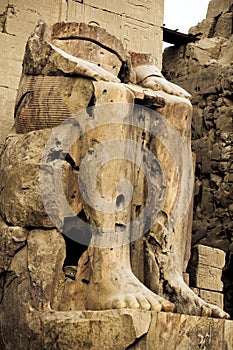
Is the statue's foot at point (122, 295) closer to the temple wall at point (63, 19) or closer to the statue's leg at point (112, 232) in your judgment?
the statue's leg at point (112, 232)

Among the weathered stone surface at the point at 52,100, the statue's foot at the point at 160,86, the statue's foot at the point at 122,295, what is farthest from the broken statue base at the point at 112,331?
the statue's foot at the point at 160,86

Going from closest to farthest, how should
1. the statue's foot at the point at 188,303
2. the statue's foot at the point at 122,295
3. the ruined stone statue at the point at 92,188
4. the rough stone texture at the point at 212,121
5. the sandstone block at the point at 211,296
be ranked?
the statue's foot at the point at 122,295
the ruined stone statue at the point at 92,188
the statue's foot at the point at 188,303
the sandstone block at the point at 211,296
the rough stone texture at the point at 212,121

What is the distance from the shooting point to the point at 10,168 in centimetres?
469

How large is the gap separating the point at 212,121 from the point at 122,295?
22.9 ft

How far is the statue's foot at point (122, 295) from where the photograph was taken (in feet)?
13.9

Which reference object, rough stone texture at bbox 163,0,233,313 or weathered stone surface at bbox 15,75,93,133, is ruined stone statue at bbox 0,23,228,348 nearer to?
weathered stone surface at bbox 15,75,93,133

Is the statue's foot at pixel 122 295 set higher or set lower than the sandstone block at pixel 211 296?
lower

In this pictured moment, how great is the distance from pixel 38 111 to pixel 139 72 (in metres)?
1.02

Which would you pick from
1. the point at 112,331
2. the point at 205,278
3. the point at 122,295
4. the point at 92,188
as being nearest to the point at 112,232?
the point at 92,188

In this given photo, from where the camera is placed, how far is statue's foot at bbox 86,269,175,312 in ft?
13.9

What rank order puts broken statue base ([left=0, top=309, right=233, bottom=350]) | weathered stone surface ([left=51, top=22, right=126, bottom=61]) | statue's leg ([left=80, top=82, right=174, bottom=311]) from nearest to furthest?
broken statue base ([left=0, top=309, right=233, bottom=350]), statue's leg ([left=80, top=82, right=174, bottom=311]), weathered stone surface ([left=51, top=22, right=126, bottom=61])

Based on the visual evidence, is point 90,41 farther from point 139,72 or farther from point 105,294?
point 105,294

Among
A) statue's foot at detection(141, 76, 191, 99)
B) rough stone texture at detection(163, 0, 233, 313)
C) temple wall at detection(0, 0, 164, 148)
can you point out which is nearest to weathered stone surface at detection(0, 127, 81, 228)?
statue's foot at detection(141, 76, 191, 99)

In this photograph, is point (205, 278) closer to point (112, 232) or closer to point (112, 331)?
point (112, 232)
